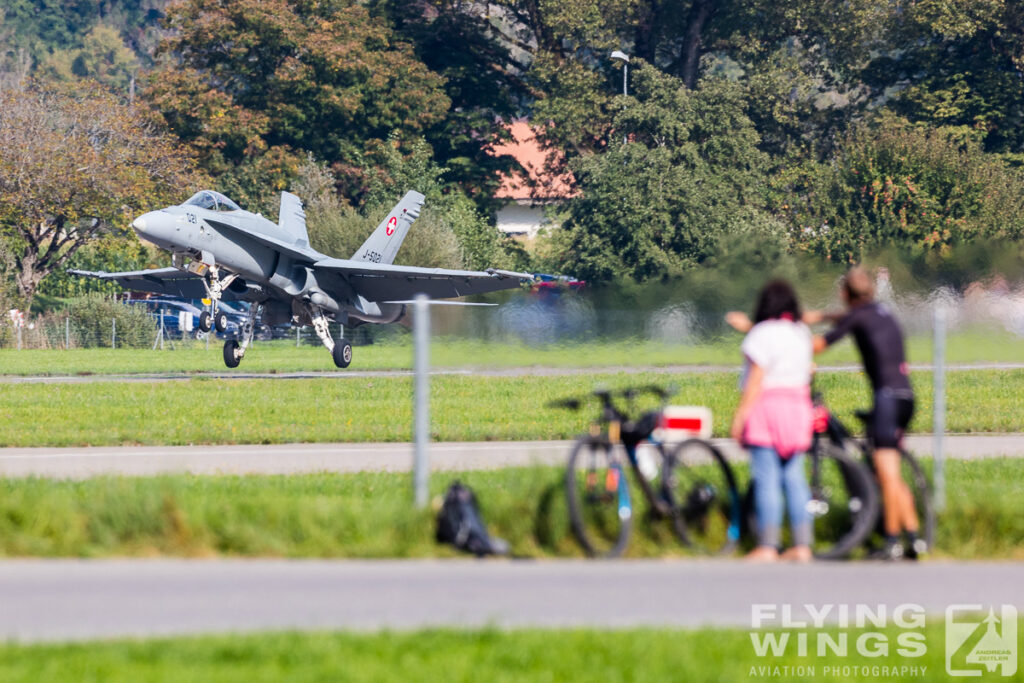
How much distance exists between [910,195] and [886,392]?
1610 inches

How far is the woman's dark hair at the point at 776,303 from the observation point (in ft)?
28.0

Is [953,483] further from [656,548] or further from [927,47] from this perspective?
[927,47]

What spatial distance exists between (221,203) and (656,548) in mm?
23162

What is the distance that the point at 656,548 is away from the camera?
8750 mm

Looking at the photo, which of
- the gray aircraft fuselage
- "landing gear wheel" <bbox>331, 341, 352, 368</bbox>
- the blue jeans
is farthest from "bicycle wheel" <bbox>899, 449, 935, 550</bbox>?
"landing gear wheel" <bbox>331, 341, 352, 368</bbox>

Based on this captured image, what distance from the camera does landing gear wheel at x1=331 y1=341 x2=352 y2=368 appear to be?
105ft

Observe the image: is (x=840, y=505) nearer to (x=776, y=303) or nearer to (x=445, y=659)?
(x=776, y=303)

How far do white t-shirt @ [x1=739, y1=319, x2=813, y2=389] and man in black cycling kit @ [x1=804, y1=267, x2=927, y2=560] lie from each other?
181mm

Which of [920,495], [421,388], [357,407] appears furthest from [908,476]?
[357,407]

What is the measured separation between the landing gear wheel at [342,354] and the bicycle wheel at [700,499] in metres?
23.5

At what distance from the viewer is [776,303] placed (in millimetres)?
8516

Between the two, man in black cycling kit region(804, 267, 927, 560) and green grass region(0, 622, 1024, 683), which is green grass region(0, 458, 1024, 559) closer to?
man in black cycling kit region(804, 267, 927, 560)

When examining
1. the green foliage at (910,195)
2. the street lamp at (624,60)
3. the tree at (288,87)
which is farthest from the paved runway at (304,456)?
the tree at (288,87)

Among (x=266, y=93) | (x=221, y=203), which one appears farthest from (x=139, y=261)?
(x=221, y=203)
